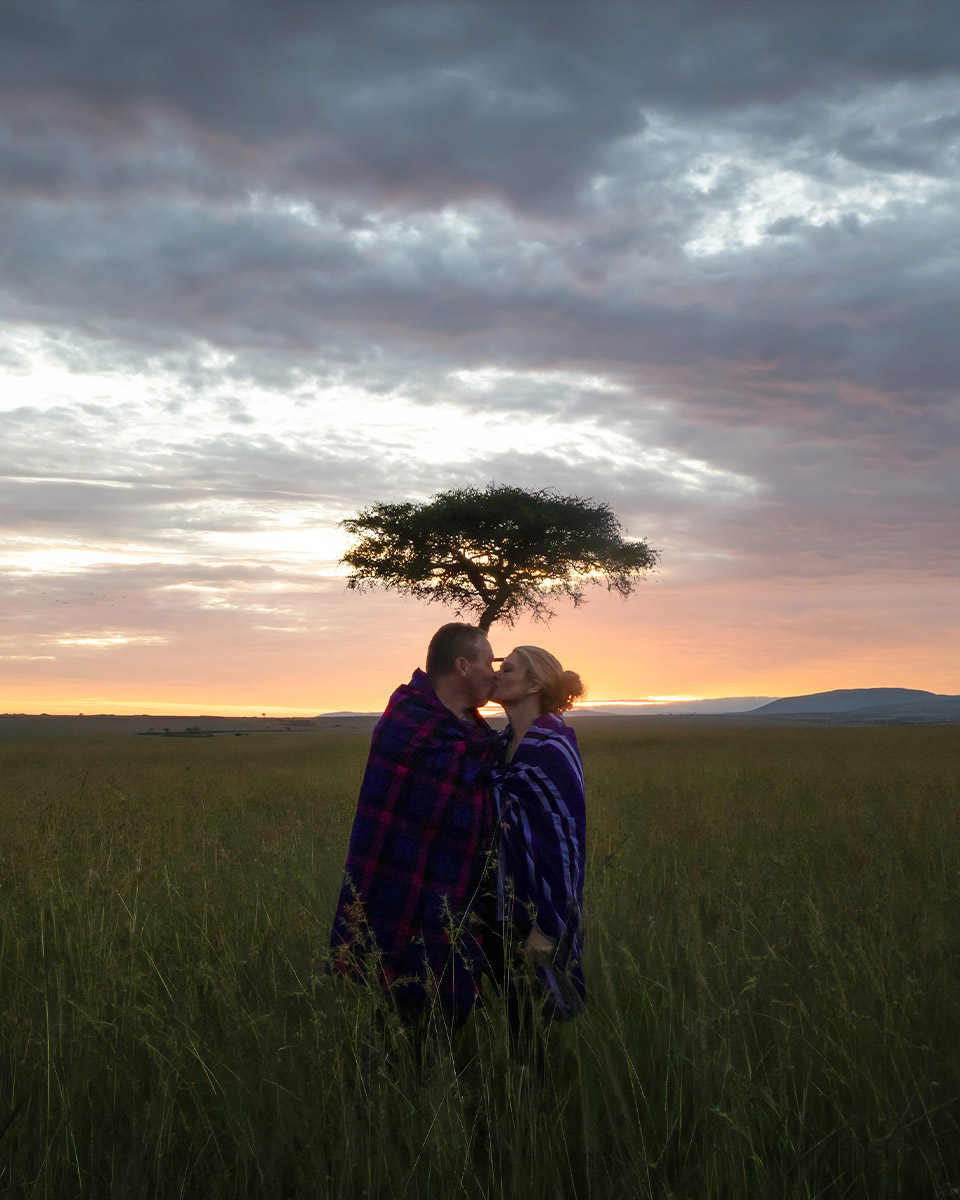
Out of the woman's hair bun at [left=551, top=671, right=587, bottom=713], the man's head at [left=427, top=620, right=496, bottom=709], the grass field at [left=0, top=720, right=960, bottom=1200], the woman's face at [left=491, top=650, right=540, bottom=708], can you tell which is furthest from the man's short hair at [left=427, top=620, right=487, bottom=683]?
the grass field at [left=0, top=720, right=960, bottom=1200]

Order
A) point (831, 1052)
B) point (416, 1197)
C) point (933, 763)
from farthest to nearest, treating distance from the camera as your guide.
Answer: point (933, 763) → point (831, 1052) → point (416, 1197)

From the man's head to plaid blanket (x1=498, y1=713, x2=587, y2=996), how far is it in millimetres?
268

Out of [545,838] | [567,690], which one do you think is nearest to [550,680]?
[567,690]

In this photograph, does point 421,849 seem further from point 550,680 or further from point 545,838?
point 550,680

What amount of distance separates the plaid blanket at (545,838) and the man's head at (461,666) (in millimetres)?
268

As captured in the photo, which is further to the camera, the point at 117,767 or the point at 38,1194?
the point at 117,767

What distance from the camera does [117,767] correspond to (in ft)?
68.4

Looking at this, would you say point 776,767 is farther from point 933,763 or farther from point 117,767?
point 117,767

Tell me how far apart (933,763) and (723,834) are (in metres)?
12.1

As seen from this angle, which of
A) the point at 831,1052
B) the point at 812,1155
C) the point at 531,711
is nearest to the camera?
the point at 812,1155

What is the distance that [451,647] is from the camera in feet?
11.2

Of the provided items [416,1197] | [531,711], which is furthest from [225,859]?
[416,1197]

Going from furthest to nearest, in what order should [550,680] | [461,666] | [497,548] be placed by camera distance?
[497,548] < [550,680] < [461,666]

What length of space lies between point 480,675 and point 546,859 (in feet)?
2.35
